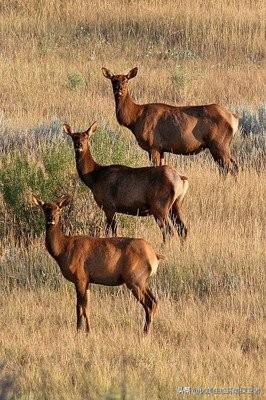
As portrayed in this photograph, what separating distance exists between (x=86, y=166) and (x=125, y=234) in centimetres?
108

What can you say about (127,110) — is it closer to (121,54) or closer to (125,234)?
(125,234)

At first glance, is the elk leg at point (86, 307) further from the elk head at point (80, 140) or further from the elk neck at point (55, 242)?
the elk head at point (80, 140)

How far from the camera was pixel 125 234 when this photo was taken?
46.2 ft

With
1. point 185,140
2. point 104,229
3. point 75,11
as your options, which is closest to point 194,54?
point 75,11

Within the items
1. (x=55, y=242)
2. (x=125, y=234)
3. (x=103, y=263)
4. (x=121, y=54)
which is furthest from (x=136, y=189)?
(x=121, y=54)

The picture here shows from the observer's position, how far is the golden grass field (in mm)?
9617

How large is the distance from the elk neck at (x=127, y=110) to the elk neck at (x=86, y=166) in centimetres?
270

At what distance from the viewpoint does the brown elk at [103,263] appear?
34.9 feet

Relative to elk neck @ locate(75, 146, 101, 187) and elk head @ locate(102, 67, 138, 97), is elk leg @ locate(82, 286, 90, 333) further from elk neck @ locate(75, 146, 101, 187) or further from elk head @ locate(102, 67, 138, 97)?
elk head @ locate(102, 67, 138, 97)

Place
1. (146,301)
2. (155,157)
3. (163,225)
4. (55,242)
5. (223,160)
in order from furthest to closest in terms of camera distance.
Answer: (223,160)
(155,157)
(163,225)
(55,242)
(146,301)

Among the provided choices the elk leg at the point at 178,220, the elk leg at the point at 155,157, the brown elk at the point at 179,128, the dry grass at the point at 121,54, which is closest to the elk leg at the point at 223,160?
the brown elk at the point at 179,128

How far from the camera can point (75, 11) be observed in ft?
96.3

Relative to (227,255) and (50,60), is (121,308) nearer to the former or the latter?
(227,255)

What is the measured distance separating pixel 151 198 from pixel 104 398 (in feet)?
15.8
